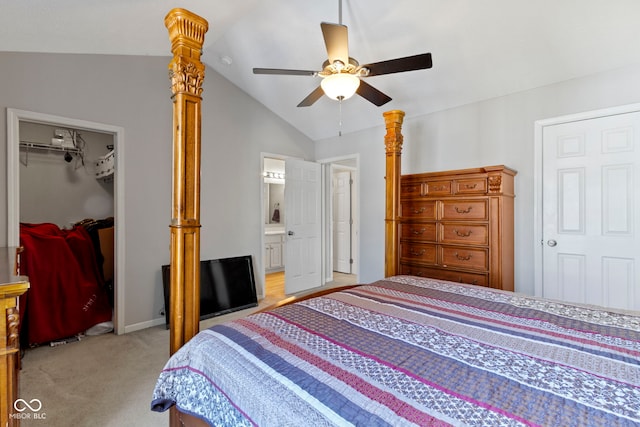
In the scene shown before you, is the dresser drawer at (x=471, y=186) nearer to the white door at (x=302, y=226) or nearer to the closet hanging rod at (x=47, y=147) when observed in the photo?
the white door at (x=302, y=226)

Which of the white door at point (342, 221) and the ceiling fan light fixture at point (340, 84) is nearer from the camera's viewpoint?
the ceiling fan light fixture at point (340, 84)

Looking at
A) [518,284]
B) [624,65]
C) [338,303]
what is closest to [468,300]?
[338,303]

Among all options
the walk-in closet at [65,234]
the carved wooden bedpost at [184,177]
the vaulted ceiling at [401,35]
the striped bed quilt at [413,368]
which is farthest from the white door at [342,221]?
the carved wooden bedpost at [184,177]

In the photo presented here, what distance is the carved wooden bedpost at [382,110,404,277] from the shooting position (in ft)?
9.07

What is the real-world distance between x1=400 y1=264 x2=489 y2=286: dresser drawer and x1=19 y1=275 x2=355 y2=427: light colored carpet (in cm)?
250

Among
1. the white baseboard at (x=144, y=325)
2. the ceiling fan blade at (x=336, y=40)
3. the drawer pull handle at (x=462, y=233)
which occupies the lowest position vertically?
the white baseboard at (x=144, y=325)

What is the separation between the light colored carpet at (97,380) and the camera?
6.28 ft

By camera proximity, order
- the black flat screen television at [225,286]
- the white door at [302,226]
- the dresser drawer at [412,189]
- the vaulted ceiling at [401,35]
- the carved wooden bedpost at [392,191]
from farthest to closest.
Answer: the white door at [302,226] → the black flat screen television at [225,286] → the dresser drawer at [412,189] → the carved wooden bedpost at [392,191] → the vaulted ceiling at [401,35]

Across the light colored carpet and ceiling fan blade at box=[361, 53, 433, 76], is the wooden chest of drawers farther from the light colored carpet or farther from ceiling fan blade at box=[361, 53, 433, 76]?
the light colored carpet

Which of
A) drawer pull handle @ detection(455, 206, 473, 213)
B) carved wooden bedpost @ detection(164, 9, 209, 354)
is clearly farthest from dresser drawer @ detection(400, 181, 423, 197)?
carved wooden bedpost @ detection(164, 9, 209, 354)

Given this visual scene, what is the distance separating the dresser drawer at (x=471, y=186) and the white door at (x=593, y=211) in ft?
2.21

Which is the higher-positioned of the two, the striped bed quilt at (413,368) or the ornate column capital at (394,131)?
the ornate column capital at (394,131)

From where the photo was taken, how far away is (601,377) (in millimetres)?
887

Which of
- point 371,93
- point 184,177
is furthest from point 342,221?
point 184,177
